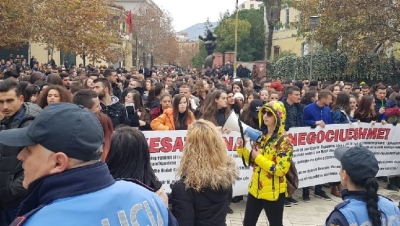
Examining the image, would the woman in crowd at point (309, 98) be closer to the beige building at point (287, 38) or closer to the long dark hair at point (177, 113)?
the long dark hair at point (177, 113)

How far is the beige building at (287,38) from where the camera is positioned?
45.9 meters

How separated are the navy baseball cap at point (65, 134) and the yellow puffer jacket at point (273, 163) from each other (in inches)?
133

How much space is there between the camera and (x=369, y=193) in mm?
2953

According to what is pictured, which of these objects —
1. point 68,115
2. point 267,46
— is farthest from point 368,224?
point 267,46

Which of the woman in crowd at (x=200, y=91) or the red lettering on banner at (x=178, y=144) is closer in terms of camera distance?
the red lettering on banner at (x=178, y=144)

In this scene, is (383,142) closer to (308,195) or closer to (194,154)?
(308,195)

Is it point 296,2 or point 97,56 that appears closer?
point 296,2

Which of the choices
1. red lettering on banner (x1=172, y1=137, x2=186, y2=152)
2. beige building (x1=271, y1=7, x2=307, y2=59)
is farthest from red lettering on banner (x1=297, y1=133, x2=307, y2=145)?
beige building (x1=271, y1=7, x2=307, y2=59)

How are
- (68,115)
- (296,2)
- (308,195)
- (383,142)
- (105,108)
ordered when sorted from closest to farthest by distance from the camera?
1. (68,115)
2. (105,108)
3. (308,195)
4. (383,142)
5. (296,2)

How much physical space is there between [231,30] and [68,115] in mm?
46878

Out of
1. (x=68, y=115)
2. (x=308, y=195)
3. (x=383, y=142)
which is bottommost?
(x=308, y=195)

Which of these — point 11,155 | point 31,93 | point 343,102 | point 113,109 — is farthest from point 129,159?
point 343,102

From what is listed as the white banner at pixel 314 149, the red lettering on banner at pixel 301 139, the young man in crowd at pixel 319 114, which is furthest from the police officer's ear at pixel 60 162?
the young man in crowd at pixel 319 114

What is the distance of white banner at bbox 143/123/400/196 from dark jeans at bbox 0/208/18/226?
2.68m
